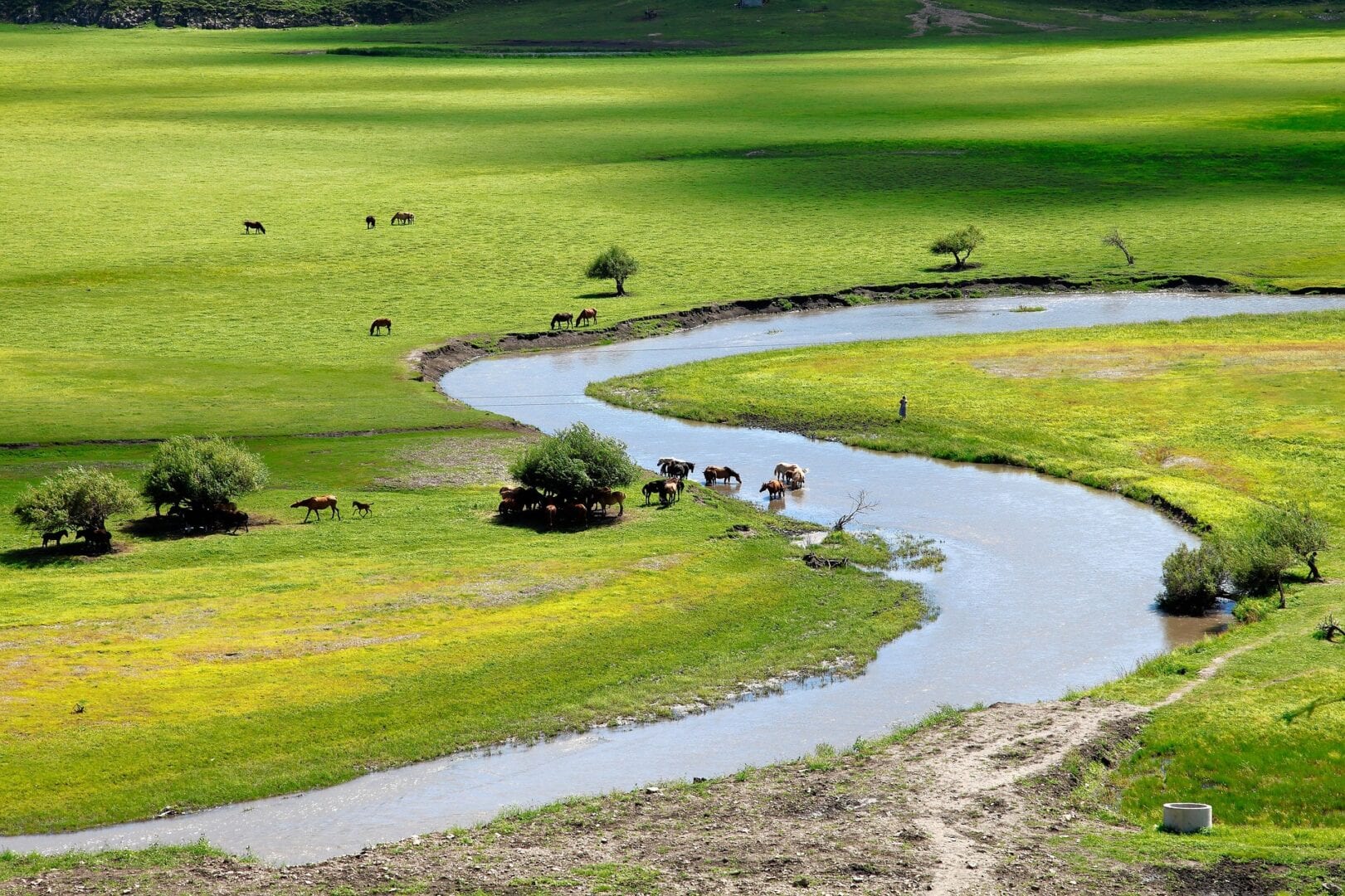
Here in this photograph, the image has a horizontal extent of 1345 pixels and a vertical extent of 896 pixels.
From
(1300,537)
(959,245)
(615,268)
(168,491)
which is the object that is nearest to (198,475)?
(168,491)

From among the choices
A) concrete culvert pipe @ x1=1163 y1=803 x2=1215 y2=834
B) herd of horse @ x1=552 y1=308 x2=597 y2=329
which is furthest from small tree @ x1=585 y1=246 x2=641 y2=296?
concrete culvert pipe @ x1=1163 y1=803 x2=1215 y2=834

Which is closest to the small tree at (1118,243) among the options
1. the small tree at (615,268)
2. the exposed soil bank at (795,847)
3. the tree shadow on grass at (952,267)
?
the tree shadow on grass at (952,267)

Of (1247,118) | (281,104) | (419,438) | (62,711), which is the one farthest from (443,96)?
(62,711)

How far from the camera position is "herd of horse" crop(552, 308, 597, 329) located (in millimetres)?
74438

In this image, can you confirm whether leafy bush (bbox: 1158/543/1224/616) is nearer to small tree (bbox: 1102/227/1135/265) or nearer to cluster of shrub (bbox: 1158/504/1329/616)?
cluster of shrub (bbox: 1158/504/1329/616)

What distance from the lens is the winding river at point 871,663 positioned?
85.6ft

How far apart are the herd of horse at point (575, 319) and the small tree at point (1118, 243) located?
3231cm

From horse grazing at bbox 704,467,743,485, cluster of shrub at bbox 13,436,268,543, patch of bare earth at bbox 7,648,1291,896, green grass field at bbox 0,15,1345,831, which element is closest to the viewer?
patch of bare earth at bbox 7,648,1291,896

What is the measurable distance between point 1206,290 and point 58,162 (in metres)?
83.8

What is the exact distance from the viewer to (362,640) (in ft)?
109

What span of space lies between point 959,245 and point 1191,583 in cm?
5388

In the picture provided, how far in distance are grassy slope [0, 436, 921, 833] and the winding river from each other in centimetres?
90

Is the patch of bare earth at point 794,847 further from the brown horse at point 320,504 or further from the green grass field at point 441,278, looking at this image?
the brown horse at point 320,504

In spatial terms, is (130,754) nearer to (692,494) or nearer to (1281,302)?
(692,494)
